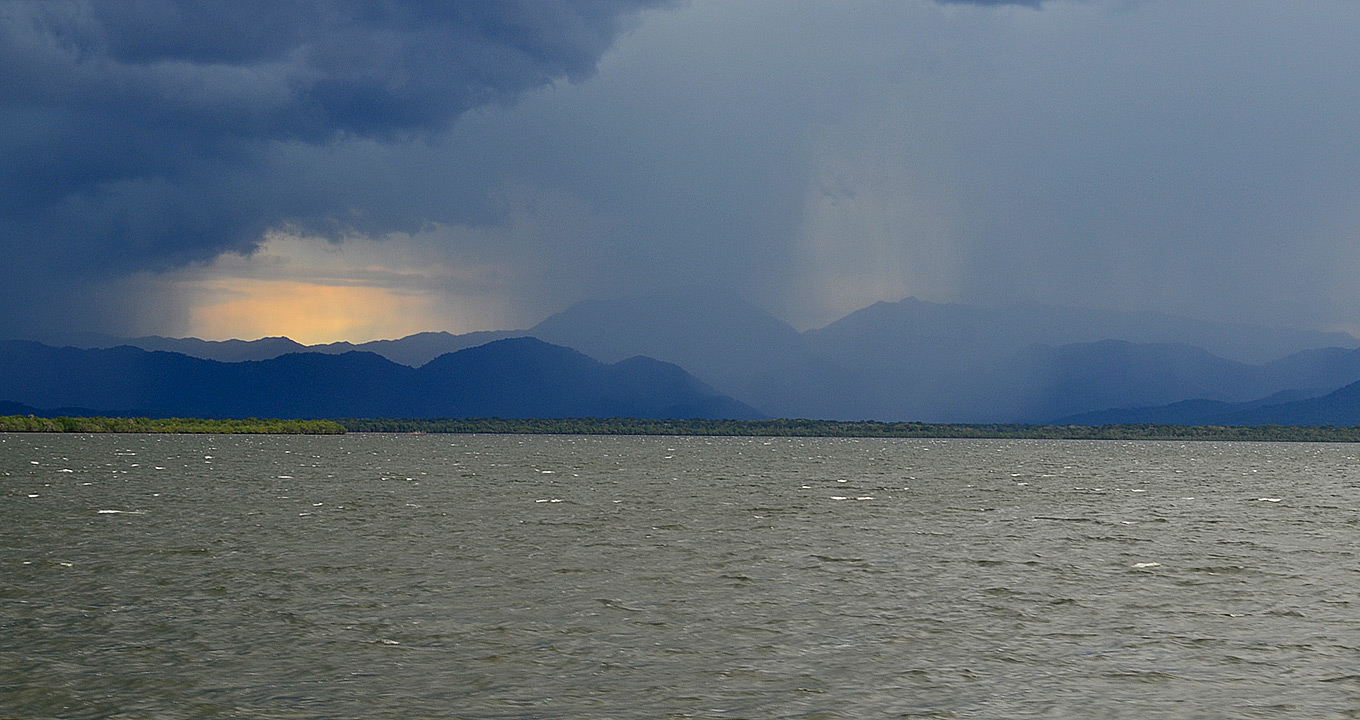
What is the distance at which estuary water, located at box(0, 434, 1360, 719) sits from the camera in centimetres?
2202

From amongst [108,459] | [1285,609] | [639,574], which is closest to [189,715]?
[639,574]

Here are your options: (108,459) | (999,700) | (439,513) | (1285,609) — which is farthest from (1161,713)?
(108,459)

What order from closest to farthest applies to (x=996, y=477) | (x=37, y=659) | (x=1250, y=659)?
(x=37, y=659)
(x=1250, y=659)
(x=996, y=477)

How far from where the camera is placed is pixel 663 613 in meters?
31.1

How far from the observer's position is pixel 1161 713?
21.2 meters

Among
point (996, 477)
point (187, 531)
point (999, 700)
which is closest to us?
point (999, 700)

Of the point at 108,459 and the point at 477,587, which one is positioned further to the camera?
the point at 108,459

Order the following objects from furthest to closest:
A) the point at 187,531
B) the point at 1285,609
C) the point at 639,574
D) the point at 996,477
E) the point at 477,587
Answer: the point at 996,477 < the point at 187,531 < the point at 639,574 < the point at 477,587 < the point at 1285,609

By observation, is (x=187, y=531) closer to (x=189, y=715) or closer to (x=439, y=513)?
(x=439, y=513)

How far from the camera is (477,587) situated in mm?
35219

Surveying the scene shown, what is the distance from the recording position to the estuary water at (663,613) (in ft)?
72.2

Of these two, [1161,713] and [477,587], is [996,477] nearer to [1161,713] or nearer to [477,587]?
[477,587]

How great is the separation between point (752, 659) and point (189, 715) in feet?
37.3

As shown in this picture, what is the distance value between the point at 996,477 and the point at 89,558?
97774mm
